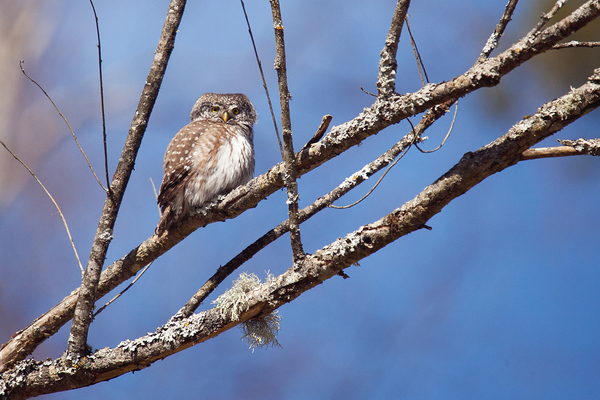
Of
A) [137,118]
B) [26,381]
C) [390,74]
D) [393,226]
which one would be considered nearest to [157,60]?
[137,118]

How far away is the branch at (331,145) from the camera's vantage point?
1927mm

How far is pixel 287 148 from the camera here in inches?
93.7

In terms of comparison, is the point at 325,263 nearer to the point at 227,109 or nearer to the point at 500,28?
the point at 500,28

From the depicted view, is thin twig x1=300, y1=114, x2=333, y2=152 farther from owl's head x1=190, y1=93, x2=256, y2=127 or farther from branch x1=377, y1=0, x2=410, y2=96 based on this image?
owl's head x1=190, y1=93, x2=256, y2=127

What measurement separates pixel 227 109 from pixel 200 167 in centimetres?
144

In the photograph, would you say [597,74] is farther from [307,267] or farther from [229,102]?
[229,102]

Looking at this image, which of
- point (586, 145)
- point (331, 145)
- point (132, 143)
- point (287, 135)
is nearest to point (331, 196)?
point (331, 145)

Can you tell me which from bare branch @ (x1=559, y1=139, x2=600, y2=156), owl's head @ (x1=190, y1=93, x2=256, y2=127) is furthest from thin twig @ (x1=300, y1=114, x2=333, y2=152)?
owl's head @ (x1=190, y1=93, x2=256, y2=127)

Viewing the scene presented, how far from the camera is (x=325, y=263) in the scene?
8.29ft

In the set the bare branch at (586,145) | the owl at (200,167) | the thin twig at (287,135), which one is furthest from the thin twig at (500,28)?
the owl at (200,167)

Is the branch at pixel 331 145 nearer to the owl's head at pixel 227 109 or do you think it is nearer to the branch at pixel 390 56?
the branch at pixel 390 56

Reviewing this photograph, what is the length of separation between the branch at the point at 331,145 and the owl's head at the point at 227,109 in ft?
6.96

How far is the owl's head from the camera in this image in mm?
5301

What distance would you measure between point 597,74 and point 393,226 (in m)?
1.05
